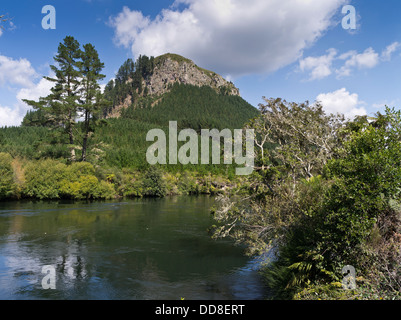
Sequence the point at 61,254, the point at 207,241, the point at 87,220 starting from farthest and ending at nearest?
the point at 87,220 < the point at 207,241 < the point at 61,254

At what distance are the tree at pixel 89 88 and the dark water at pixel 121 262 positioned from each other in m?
30.2

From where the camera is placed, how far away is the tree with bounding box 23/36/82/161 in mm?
56422

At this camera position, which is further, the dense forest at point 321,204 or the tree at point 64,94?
the tree at point 64,94

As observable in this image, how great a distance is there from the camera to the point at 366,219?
988cm

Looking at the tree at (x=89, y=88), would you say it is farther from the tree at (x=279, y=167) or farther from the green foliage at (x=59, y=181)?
the tree at (x=279, y=167)

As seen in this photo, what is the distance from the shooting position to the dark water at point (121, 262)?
14719 mm

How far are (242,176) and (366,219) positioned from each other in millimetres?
9078

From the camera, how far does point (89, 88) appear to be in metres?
61.5

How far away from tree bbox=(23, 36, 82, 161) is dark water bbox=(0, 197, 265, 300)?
90.9ft

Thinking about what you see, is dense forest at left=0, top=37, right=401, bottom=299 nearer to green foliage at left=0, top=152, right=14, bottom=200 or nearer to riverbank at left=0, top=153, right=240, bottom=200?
riverbank at left=0, top=153, right=240, bottom=200

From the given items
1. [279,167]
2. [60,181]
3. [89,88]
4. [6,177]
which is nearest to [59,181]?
[60,181]

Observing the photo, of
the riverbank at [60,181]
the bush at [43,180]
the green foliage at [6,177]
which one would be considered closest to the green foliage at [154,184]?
the riverbank at [60,181]

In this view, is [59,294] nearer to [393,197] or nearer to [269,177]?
[269,177]
